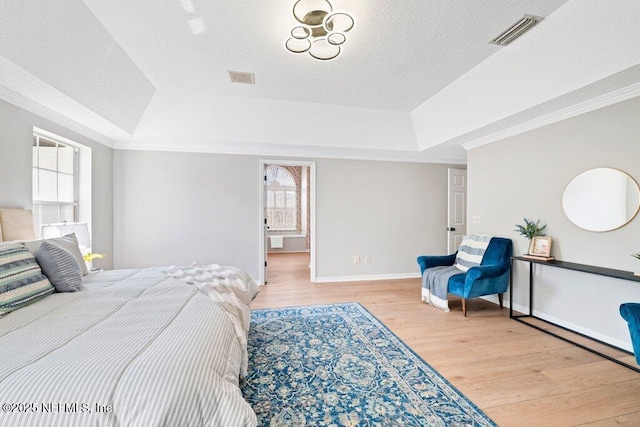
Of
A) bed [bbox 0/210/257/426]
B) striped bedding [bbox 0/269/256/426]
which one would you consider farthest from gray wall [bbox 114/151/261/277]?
striped bedding [bbox 0/269/256/426]

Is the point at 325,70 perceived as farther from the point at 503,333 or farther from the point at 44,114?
the point at 503,333

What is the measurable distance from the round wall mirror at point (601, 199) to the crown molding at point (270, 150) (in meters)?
2.40

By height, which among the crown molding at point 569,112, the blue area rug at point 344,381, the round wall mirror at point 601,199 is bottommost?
the blue area rug at point 344,381

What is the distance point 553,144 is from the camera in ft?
10.3

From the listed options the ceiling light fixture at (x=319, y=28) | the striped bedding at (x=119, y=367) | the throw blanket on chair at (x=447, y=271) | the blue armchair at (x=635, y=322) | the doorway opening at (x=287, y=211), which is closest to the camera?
the striped bedding at (x=119, y=367)

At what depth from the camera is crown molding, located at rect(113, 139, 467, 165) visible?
4.33 m

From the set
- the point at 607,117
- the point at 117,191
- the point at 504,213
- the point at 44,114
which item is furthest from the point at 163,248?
the point at 607,117

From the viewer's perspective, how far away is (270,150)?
4.68m

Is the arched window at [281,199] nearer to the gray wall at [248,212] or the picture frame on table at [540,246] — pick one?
the gray wall at [248,212]

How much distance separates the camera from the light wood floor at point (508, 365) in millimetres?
1783

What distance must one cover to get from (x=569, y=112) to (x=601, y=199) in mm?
974

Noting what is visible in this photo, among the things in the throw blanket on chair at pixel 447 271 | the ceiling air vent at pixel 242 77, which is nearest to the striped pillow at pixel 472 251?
the throw blanket on chair at pixel 447 271

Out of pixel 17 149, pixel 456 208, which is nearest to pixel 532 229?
pixel 456 208

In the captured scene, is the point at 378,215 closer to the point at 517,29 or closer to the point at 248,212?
the point at 248,212
